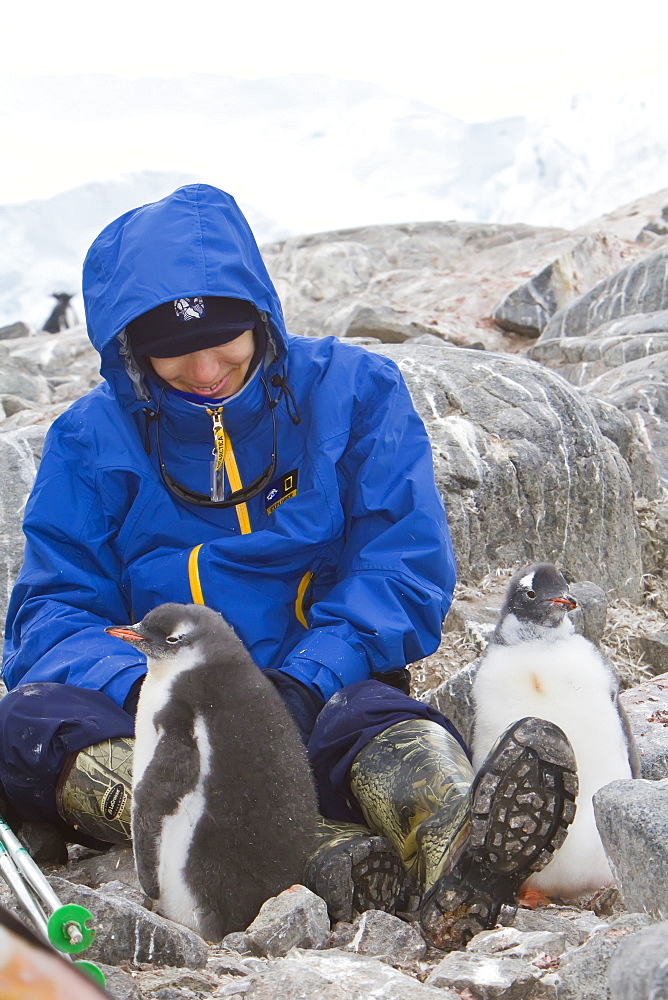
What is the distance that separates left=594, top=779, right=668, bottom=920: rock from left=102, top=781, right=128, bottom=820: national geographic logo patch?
1217 millimetres

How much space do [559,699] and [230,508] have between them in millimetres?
1179

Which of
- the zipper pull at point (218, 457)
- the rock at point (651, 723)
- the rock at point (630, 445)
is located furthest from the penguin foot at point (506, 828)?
the rock at point (630, 445)

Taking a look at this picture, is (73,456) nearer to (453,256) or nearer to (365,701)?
(365,701)

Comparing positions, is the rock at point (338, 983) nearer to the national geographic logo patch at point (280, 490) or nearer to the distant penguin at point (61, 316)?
the national geographic logo patch at point (280, 490)

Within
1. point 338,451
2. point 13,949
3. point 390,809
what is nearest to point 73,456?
point 338,451

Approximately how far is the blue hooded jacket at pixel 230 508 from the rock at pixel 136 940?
3.36 feet

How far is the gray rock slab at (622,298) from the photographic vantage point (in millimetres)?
12016

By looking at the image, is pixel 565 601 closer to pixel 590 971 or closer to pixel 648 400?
pixel 590 971

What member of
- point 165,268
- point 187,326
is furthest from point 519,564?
point 165,268

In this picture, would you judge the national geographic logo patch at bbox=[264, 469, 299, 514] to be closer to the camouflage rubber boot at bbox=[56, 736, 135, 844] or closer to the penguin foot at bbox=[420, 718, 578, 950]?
the camouflage rubber boot at bbox=[56, 736, 135, 844]

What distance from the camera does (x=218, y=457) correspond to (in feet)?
10.6

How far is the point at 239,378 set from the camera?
3275 millimetres

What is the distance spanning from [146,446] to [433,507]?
95 cm

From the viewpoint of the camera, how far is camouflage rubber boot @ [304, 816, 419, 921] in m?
2.32
